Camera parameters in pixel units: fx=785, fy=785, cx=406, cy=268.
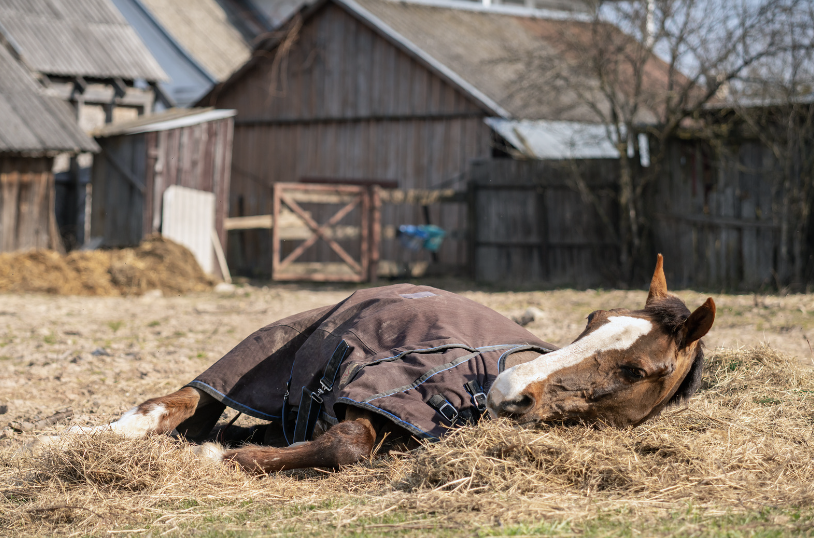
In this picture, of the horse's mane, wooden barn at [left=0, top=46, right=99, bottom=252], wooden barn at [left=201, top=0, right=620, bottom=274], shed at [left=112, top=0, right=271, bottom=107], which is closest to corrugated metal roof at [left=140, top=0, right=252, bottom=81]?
shed at [left=112, top=0, right=271, bottom=107]

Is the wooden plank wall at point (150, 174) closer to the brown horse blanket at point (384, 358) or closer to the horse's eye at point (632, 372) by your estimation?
the brown horse blanket at point (384, 358)

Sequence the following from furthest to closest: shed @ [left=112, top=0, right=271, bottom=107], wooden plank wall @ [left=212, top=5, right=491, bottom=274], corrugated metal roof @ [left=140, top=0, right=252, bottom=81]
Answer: corrugated metal roof @ [left=140, top=0, right=252, bottom=81] → shed @ [left=112, top=0, right=271, bottom=107] → wooden plank wall @ [left=212, top=5, right=491, bottom=274]

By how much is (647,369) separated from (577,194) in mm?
10168

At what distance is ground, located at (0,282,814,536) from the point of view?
2.64 meters

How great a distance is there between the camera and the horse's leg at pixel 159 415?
359 cm

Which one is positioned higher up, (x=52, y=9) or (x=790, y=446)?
(x=52, y=9)

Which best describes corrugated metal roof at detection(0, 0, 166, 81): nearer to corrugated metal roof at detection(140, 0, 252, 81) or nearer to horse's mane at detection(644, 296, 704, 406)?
corrugated metal roof at detection(140, 0, 252, 81)

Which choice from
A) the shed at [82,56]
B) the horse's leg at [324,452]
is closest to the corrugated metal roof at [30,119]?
the shed at [82,56]

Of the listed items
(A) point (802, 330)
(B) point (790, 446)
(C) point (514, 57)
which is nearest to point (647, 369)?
(B) point (790, 446)

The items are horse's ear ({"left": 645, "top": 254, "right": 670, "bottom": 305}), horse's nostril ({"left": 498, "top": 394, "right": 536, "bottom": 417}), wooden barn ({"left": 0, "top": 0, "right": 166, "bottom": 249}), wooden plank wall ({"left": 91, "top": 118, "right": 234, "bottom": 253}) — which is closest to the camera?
horse's nostril ({"left": 498, "top": 394, "right": 536, "bottom": 417})

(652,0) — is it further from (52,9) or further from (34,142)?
(52,9)

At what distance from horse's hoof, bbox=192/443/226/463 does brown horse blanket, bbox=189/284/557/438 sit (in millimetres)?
436

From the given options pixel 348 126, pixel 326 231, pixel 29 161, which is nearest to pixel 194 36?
pixel 348 126

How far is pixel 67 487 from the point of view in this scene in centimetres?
302
